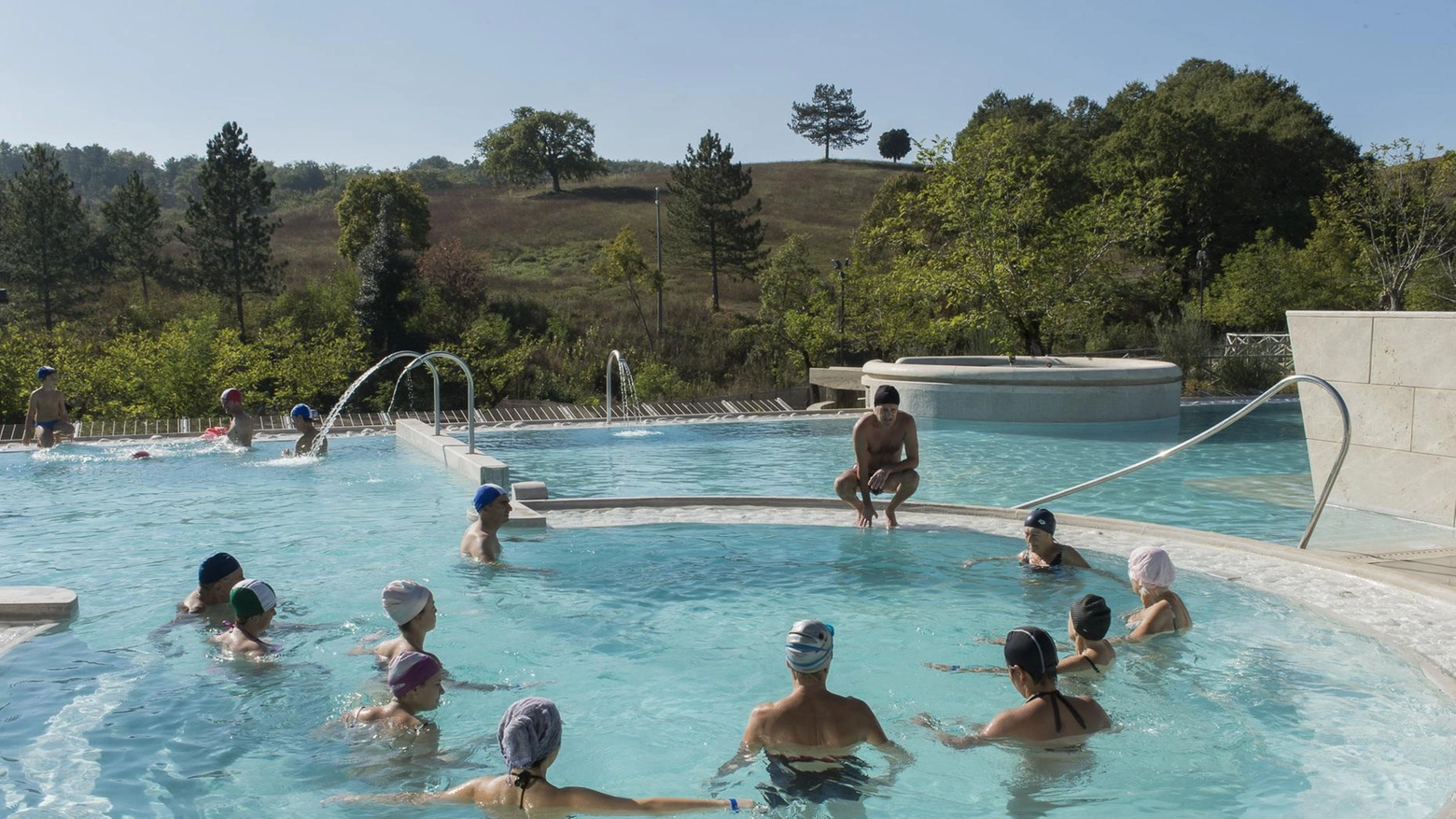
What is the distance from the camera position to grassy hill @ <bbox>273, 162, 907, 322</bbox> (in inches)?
1940

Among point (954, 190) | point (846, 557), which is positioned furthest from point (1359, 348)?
point (954, 190)

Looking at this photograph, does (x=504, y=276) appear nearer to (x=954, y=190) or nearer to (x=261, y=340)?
(x=261, y=340)

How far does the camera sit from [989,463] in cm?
1459

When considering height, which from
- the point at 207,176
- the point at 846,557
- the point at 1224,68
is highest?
the point at 1224,68

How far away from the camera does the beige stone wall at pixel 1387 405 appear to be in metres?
9.54

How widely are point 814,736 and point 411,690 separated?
1.89m

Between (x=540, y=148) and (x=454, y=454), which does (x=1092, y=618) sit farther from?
(x=540, y=148)

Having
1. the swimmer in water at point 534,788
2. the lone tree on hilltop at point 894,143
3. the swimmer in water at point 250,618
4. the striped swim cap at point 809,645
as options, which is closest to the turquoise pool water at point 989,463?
the swimmer in water at point 250,618

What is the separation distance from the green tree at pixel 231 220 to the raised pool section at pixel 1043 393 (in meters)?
26.5

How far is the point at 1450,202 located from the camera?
30.2 m

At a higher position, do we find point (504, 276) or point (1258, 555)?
point (504, 276)

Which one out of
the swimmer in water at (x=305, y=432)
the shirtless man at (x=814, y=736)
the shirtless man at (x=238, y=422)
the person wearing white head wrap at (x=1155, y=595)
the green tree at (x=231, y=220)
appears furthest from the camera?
the green tree at (x=231, y=220)

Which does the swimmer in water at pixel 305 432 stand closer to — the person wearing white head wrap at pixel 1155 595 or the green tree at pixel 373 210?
the person wearing white head wrap at pixel 1155 595

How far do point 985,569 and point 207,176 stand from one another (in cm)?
3564
